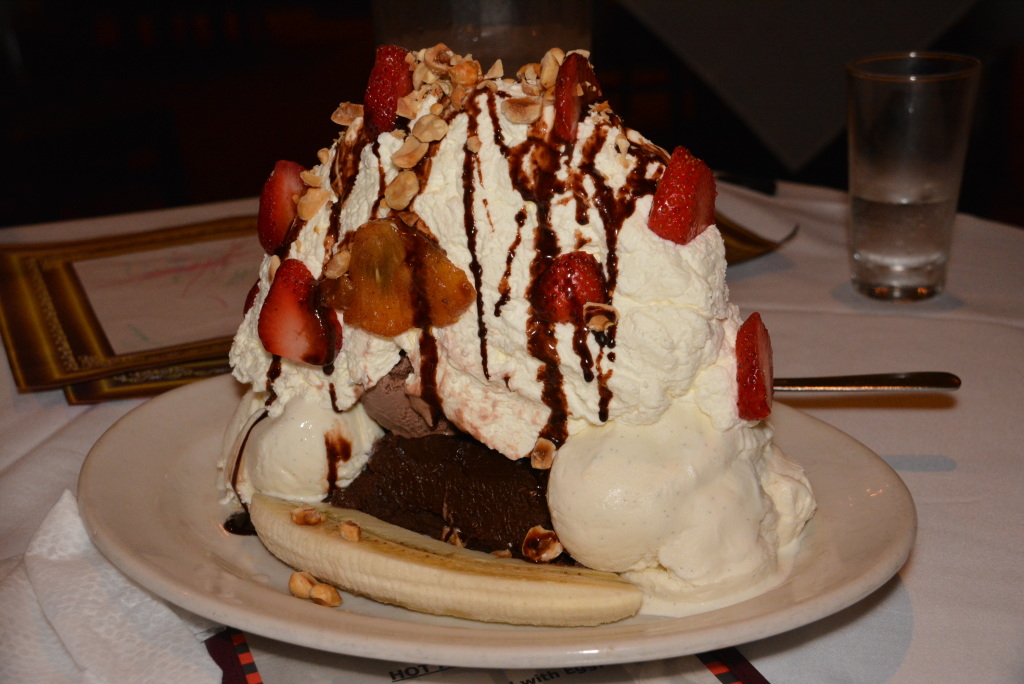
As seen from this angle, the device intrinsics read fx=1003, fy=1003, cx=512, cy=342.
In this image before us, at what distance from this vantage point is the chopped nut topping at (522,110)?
1091 mm

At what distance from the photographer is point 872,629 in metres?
1.03

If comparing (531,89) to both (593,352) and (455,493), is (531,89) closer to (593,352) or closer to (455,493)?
(593,352)

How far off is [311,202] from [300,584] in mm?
455

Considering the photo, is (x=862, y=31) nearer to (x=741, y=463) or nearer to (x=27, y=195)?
(x=741, y=463)

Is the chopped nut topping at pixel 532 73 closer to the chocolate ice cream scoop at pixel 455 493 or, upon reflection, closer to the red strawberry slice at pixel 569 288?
the red strawberry slice at pixel 569 288

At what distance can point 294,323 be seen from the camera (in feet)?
3.81

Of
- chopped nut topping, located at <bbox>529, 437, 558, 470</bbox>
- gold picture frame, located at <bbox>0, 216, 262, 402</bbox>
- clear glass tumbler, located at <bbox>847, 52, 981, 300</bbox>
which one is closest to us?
chopped nut topping, located at <bbox>529, 437, 558, 470</bbox>

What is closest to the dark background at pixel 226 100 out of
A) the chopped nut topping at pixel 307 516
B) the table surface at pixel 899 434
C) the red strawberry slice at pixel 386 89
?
the table surface at pixel 899 434

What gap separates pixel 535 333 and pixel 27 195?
5.20 m

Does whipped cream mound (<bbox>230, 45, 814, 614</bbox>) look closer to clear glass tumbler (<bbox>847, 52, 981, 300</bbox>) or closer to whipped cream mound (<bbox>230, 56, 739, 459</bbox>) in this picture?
whipped cream mound (<bbox>230, 56, 739, 459</bbox>)

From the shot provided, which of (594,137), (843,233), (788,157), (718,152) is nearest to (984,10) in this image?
(718,152)

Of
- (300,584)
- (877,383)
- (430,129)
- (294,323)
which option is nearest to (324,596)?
(300,584)

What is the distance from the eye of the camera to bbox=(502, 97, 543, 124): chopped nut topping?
109 cm

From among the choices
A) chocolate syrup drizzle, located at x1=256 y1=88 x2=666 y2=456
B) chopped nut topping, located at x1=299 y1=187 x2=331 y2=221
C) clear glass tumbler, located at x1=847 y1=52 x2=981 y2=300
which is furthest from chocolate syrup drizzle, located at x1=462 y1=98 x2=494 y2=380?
clear glass tumbler, located at x1=847 y1=52 x2=981 y2=300
